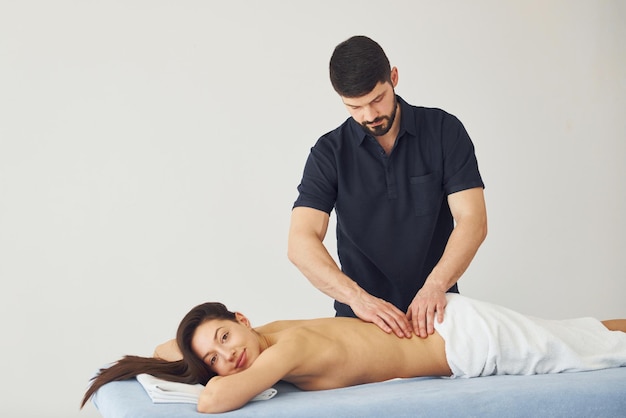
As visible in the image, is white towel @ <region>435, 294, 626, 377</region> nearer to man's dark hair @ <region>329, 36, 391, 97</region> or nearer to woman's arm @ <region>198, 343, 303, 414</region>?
woman's arm @ <region>198, 343, 303, 414</region>

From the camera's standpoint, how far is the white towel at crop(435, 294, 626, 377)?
215cm

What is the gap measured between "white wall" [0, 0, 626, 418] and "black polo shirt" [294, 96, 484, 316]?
3.69 feet

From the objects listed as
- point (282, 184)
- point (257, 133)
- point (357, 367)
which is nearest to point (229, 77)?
point (257, 133)

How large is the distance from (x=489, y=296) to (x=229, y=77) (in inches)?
64.1

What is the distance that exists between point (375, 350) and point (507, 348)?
34 cm

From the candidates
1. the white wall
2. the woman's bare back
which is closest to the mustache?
the woman's bare back

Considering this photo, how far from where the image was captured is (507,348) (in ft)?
7.08

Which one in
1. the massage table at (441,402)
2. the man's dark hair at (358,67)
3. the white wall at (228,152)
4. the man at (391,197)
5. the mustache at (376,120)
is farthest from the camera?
the white wall at (228,152)

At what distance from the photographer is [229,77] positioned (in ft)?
12.8

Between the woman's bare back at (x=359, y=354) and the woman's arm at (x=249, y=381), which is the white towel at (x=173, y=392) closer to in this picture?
the woman's arm at (x=249, y=381)

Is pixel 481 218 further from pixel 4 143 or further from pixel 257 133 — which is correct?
pixel 4 143

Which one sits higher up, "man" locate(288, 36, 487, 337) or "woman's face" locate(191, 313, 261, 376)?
"man" locate(288, 36, 487, 337)

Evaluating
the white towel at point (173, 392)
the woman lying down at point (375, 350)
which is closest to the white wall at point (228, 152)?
the woman lying down at point (375, 350)

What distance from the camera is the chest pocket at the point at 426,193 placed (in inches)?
107
